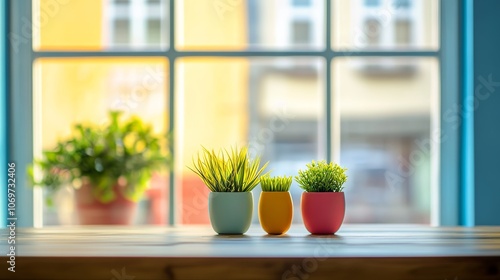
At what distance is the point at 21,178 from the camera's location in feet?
7.46

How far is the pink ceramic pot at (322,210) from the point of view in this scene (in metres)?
1.43

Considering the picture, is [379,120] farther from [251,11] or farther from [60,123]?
[60,123]

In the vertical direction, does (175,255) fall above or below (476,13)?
below

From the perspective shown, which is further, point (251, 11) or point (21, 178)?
point (251, 11)

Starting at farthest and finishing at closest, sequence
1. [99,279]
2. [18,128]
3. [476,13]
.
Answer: [18,128] → [476,13] → [99,279]

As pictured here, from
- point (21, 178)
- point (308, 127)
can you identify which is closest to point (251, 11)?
point (308, 127)

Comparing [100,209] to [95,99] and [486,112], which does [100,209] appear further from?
[486,112]

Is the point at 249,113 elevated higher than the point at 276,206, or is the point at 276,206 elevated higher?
the point at 249,113

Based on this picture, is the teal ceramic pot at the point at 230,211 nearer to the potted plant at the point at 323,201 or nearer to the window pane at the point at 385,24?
the potted plant at the point at 323,201

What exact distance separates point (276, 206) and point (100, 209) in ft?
2.95

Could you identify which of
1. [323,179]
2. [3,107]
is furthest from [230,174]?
[3,107]

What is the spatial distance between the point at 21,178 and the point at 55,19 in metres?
0.63

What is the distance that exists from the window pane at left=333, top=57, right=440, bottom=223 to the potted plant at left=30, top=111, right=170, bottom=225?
2.36 feet

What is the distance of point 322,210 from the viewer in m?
1.43
